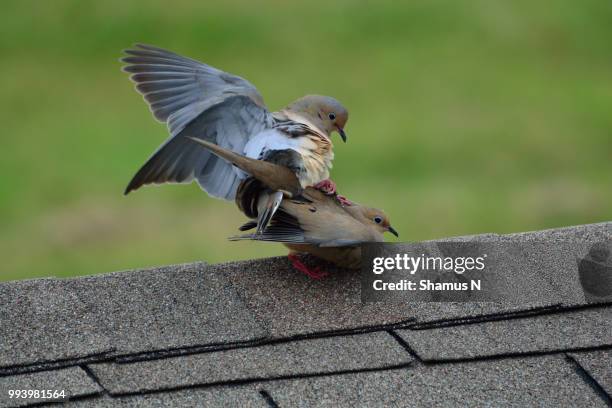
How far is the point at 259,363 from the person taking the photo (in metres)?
3.53

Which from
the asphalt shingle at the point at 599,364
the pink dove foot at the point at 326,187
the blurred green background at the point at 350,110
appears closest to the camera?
the asphalt shingle at the point at 599,364

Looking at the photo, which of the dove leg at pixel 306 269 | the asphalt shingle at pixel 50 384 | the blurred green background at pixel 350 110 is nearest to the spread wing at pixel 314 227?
the dove leg at pixel 306 269

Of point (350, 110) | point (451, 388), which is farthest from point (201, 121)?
point (350, 110)

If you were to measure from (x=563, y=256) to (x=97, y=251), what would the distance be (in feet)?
28.3

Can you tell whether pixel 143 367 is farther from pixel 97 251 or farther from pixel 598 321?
pixel 97 251

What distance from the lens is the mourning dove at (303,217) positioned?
13.1ft

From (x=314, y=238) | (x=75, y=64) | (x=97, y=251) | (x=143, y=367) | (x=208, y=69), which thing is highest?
(x=208, y=69)

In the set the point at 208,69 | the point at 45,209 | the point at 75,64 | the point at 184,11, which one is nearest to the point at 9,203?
the point at 45,209

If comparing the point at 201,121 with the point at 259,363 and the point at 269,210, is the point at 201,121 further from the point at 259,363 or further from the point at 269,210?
the point at 259,363

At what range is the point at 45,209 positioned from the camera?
1307 cm

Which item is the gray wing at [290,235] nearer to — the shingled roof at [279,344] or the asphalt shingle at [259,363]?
the shingled roof at [279,344]

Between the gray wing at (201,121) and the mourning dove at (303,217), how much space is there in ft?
0.83

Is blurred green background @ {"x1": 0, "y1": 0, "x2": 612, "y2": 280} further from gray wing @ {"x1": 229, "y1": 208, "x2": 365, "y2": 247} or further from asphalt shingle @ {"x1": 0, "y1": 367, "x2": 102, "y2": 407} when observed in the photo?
asphalt shingle @ {"x1": 0, "y1": 367, "x2": 102, "y2": 407}
